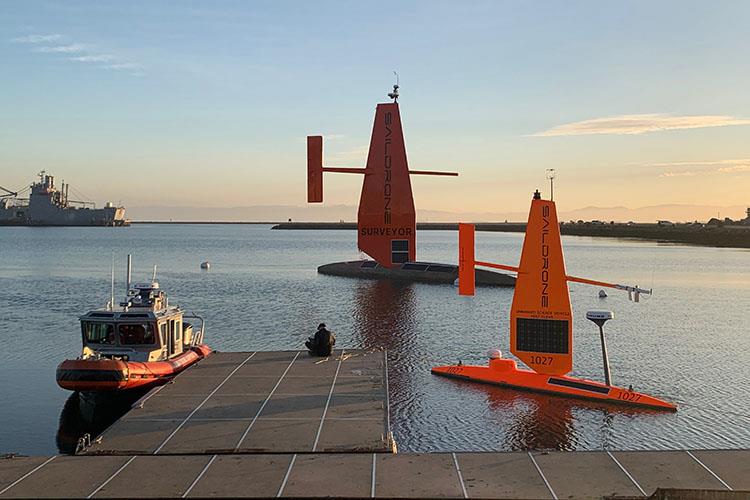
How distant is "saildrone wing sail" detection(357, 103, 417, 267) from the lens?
3759cm

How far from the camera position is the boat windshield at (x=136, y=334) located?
85.2ft

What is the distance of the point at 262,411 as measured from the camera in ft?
62.4

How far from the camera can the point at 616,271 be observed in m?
102

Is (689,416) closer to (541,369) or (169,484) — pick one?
(541,369)

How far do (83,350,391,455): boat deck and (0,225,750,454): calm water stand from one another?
10.1 feet

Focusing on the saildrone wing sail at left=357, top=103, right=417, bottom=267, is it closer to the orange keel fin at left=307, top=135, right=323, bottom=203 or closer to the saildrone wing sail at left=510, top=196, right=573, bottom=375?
the orange keel fin at left=307, top=135, right=323, bottom=203

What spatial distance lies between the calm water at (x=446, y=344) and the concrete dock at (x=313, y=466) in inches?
245

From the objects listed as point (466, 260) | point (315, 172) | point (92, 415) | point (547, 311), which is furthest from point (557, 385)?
point (92, 415)

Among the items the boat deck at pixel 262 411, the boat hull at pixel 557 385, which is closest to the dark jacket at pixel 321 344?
the boat deck at pixel 262 411

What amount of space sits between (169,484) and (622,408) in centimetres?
1867

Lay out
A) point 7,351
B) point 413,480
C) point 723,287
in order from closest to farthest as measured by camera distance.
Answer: point 413,480 → point 7,351 → point 723,287

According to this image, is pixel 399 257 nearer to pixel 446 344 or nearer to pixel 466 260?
pixel 446 344

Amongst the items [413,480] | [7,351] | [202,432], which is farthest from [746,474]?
[7,351]

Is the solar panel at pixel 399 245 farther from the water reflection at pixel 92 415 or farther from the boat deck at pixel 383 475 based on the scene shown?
the boat deck at pixel 383 475
